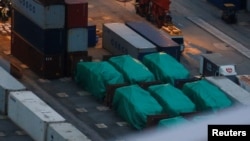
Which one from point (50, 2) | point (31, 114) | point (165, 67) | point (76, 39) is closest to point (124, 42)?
point (76, 39)

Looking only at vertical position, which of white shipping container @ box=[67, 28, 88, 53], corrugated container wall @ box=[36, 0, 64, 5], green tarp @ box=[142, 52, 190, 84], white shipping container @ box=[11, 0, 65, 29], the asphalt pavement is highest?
corrugated container wall @ box=[36, 0, 64, 5]

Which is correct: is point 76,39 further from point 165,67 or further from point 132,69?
point 165,67

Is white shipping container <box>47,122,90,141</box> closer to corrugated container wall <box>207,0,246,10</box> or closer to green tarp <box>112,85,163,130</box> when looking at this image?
green tarp <box>112,85,163,130</box>

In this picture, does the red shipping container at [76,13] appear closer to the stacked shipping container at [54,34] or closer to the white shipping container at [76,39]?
the stacked shipping container at [54,34]

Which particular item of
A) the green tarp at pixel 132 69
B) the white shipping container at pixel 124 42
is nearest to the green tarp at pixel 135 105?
the green tarp at pixel 132 69

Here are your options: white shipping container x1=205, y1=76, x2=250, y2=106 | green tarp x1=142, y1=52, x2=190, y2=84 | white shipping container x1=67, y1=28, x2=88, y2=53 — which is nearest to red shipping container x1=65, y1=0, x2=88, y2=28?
white shipping container x1=67, y1=28, x2=88, y2=53
